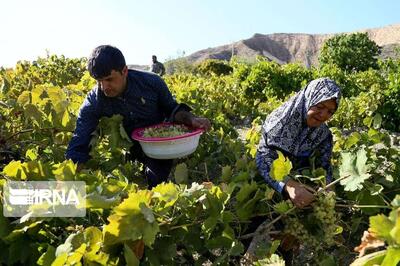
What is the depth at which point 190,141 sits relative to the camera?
3.05 m

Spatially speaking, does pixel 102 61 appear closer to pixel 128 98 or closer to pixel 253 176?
pixel 128 98

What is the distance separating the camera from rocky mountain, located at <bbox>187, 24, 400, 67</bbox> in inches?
2945

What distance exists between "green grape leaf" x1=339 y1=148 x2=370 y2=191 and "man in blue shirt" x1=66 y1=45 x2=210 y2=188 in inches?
52.4

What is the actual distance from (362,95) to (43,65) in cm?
527

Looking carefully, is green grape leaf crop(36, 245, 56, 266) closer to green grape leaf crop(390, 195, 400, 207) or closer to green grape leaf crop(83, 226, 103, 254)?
green grape leaf crop(83, 226, 103, 254)

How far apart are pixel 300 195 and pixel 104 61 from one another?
1.35 metres

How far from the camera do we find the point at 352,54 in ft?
66.9

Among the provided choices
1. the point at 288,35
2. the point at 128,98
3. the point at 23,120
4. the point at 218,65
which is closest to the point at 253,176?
the point at 128,98

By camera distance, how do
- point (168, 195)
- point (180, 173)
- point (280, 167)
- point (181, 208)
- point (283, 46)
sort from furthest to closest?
1. point (283, 46)
2. point (180, 173)
3. point (280, 167)
4. point (181, 208)
5. point (168, 195)

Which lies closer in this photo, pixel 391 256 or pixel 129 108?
pixel 391 256

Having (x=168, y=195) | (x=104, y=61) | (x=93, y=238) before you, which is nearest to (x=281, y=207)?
(x=168, y=195)

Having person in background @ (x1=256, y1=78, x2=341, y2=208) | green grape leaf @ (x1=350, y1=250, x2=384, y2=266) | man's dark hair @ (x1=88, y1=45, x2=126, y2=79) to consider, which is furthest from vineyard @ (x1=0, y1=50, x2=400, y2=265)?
man's dark hair @ (x1=88, y1=45, x2=126, y2=79)

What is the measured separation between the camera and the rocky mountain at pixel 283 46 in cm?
7481

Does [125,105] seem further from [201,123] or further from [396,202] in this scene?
[396,202]
